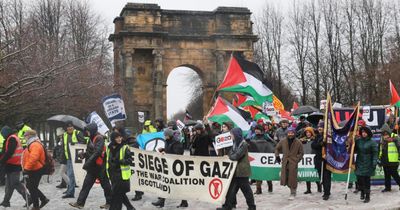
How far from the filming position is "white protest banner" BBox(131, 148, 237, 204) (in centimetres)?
1118

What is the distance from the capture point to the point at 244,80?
51.7 feet

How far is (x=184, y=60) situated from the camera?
4400cm

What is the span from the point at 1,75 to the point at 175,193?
A: 1168cm

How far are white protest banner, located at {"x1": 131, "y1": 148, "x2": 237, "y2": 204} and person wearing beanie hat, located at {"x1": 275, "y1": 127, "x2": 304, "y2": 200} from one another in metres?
2.33

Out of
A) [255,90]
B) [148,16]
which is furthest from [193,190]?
[148,16]

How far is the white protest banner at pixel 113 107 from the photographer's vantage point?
14.3 m

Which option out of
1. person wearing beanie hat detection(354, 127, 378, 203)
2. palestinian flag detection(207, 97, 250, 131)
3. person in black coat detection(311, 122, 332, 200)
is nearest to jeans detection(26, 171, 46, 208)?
palestinian flag detection(207, 97, 250, 131)

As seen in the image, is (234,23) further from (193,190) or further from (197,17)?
(193,190)

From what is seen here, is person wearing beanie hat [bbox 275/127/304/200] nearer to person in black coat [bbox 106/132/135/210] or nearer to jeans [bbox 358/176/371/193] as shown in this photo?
jeans [bbox 358/176/371/193]

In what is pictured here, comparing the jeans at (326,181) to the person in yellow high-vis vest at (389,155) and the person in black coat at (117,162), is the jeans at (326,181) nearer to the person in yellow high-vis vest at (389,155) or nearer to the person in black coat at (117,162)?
the person in yellow high-vis vest at (389,155)

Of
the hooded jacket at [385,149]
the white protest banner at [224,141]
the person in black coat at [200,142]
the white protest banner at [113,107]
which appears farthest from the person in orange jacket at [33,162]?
the hooded jacket at [385,149]

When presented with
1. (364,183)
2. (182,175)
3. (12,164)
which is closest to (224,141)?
(182,175)

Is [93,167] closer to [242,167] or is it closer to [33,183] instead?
[33,183]

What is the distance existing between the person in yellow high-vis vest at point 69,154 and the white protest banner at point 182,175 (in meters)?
2.53
